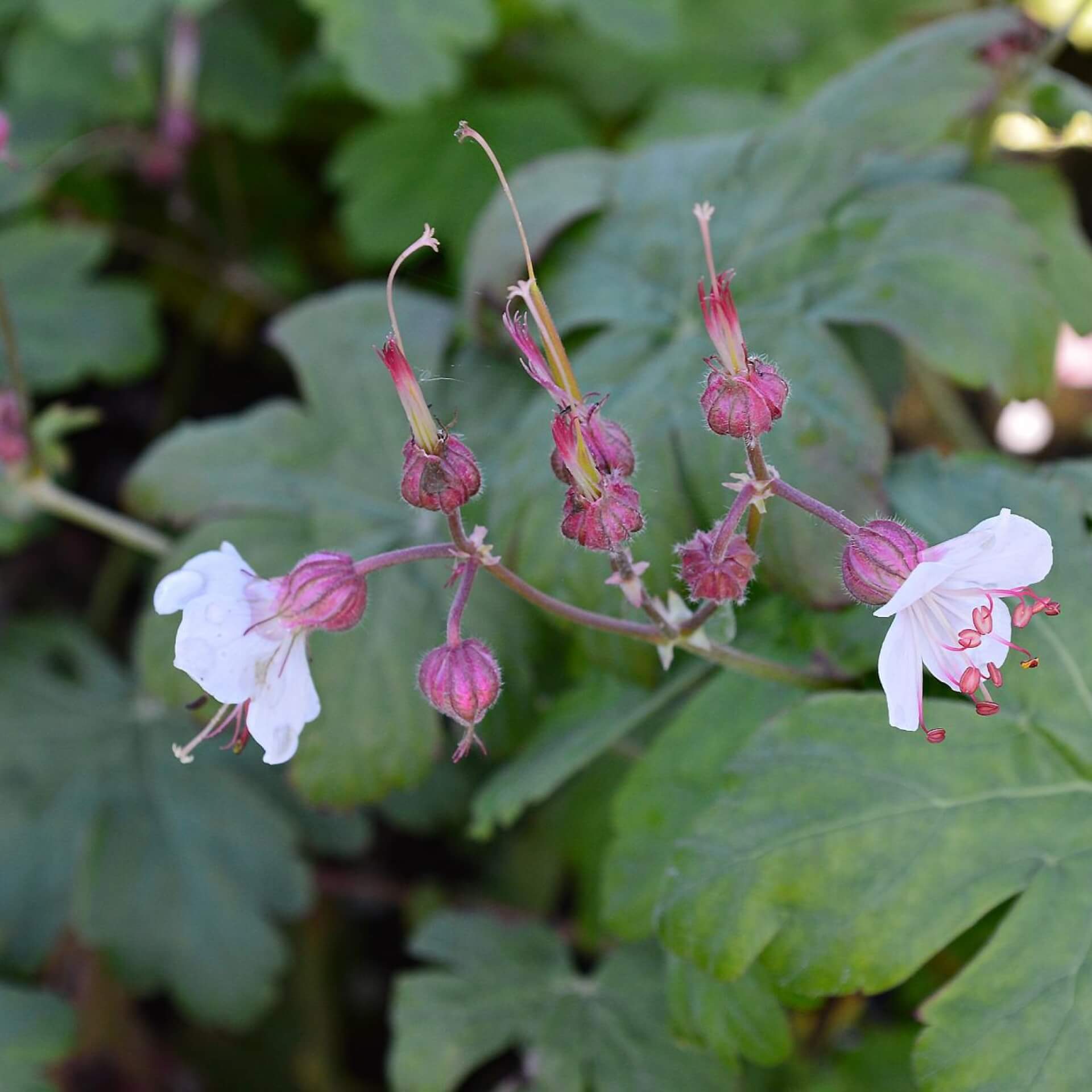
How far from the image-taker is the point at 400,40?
2480 millimetres

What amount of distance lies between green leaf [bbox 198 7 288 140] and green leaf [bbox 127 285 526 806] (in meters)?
0.94

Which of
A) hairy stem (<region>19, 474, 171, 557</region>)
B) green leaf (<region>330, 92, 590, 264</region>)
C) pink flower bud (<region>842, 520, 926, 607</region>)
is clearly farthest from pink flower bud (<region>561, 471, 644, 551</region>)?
green leaf (<region>330, 92, 590, 264</region>)

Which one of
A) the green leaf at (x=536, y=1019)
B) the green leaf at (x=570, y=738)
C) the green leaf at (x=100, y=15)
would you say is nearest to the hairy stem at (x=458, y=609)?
the green leaf at (x=570, y=738)

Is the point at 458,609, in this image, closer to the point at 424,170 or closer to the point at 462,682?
the point at 462,682

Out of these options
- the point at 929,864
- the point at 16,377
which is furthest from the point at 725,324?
the point at 16,377

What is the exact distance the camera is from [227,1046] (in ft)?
9.04

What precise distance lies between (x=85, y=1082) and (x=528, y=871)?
1.10 metres

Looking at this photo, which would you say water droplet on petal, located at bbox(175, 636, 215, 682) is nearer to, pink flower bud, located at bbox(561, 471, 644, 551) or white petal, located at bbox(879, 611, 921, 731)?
pink flower bud, located at bbox(561, 471, 644, 551)

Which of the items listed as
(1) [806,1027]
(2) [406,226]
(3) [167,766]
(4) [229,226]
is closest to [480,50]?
(2) [406,226]

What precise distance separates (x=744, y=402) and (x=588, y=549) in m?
0.22

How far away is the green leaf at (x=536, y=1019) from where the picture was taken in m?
1.85

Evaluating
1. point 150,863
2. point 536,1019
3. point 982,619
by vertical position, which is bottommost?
point 150,863

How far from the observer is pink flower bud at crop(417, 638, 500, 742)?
122cm

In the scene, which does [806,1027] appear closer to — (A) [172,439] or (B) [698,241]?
(B) [698,241]
